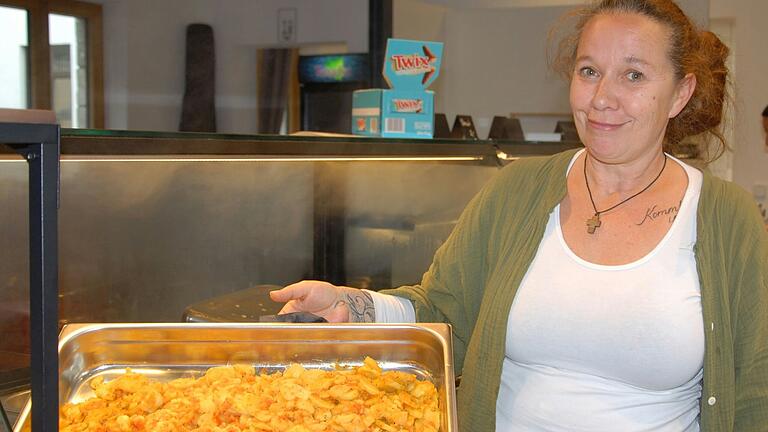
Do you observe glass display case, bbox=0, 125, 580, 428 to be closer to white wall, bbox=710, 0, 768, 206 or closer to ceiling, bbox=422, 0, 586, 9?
white wall, bbox=710, 0, 768, 206

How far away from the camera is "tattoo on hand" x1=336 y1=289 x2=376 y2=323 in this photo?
4.84 ft

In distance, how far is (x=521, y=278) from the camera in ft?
4.81

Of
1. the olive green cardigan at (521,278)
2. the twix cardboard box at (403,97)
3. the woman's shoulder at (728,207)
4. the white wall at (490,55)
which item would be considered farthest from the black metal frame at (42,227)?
the white wall at (490,55)

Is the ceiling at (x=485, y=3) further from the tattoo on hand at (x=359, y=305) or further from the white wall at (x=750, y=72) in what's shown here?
the tattoo on hand at (x=359, y=305)

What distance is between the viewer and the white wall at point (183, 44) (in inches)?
217

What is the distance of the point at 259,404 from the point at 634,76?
2.69ft

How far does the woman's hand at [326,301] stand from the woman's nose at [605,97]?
0.53 metres

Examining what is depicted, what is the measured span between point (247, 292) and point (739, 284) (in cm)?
110

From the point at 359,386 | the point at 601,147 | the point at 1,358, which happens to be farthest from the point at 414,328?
the point at 1,358

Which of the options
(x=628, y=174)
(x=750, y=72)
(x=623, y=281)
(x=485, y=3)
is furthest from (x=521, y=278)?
(x=485, y=3)

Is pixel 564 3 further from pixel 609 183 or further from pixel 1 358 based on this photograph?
pixel 1 358

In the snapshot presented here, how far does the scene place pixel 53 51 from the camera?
523 cm

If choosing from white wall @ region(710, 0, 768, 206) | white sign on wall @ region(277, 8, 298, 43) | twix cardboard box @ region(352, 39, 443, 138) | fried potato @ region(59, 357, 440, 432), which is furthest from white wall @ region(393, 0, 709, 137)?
fried potato @ region(59, 357, 440, 432)

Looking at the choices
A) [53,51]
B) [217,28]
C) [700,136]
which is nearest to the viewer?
[700,136]
